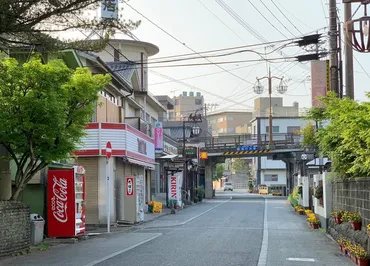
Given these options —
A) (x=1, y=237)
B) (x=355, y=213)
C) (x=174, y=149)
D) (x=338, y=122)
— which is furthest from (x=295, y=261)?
(x=174, y=149)

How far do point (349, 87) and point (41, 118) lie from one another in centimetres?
1041

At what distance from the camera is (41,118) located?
15039mm

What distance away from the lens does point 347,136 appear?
512 inches

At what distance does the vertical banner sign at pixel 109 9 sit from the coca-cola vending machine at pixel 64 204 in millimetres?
7489

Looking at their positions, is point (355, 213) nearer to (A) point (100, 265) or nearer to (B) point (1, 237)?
(A) point (100, 265)

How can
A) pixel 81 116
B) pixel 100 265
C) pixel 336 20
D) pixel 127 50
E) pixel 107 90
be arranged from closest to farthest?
pixel 100 265 → pixel 81 116 → pixel 336 20 → pixel 107 90 → pixel 127 50

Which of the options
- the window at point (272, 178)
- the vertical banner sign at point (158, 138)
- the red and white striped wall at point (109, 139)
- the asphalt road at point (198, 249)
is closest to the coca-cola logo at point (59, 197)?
the asphalt road at point (198, 249)

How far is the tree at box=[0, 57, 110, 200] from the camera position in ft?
48.5

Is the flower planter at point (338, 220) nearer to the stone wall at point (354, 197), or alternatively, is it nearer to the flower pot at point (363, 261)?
the stone wall at point (354, 197)

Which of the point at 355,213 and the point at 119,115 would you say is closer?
the point at 355,213

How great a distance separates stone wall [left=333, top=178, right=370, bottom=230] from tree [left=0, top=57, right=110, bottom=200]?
8.25 meters

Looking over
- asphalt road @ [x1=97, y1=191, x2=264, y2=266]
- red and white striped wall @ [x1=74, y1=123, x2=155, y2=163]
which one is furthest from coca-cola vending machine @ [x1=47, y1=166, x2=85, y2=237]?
red and white striped wall @ [x1=74, y1=123, x2=155, y2=163]

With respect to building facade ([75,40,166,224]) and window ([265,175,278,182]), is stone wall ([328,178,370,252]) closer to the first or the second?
building facade ([75,40,166,224])

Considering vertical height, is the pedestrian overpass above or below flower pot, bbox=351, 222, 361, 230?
above
